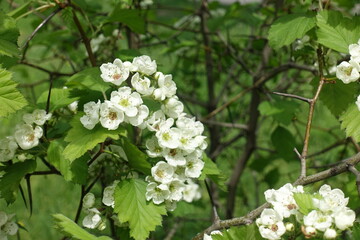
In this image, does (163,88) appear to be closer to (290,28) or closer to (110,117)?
(110,117)

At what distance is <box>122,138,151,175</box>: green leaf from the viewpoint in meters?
1.67

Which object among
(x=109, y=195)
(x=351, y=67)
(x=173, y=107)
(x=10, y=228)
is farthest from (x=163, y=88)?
(x=10, y=228)

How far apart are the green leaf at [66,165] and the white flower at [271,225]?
0.62m

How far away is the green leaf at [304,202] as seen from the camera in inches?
55.4

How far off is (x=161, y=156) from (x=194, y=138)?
12 cm

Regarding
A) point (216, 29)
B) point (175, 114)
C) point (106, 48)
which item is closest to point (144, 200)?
point (175, 114)

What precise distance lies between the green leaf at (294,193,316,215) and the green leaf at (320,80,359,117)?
1.99 feet

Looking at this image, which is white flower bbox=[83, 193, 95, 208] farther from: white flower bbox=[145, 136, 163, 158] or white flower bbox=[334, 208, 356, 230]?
white flower bbox=[334, 208, 356, 230]

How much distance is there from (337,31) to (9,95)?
1.15 metres

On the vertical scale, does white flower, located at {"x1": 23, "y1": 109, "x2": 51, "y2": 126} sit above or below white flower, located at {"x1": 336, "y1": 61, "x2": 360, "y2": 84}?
below

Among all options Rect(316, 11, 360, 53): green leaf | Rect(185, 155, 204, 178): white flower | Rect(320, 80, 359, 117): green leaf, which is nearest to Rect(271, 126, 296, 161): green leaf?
Rect(320, 80, 359, 117): green leaf

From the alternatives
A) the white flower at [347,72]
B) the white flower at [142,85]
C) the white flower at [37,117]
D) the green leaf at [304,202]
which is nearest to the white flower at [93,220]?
the white flower at [37,117]

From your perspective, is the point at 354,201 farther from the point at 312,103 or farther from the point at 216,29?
the point at 216,29

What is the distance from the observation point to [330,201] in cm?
144
